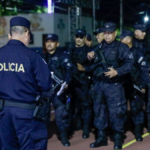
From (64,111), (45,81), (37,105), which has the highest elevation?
(45,81)

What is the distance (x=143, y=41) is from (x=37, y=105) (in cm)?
342

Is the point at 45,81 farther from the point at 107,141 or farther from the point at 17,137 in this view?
the point at 107,141

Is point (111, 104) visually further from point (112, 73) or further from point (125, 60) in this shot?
point (125, 60)

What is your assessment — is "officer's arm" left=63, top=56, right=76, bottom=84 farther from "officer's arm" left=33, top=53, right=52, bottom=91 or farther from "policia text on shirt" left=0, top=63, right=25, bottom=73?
"policia text on shirt" left=0, top=63, right=25, bottom=73

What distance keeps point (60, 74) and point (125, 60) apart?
3.82 ft

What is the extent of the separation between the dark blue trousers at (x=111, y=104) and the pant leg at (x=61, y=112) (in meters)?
0.56

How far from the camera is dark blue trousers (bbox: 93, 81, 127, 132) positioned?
4984mm

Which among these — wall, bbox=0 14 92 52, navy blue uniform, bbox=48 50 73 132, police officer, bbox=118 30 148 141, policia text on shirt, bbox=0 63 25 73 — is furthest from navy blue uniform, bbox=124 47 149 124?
wall, bbox=0 14 92 52

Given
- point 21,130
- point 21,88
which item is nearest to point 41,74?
point 21,88

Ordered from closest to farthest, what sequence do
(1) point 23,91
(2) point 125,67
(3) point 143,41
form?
(1) point 23,91 → (2) point 125,67 → (3) point 143,41

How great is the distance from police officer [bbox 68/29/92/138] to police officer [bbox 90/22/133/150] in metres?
0.64

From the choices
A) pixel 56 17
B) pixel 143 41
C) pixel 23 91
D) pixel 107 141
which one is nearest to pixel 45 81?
pixel 23 91

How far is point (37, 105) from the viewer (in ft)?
11.0

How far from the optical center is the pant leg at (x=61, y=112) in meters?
5.36
